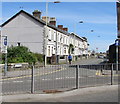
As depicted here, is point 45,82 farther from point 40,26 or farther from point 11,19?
point 11,19

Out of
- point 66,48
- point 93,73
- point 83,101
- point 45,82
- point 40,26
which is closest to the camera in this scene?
point 83,101

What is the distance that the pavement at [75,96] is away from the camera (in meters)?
7.99

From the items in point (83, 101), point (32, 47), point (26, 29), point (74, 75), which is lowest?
point (83, 101)

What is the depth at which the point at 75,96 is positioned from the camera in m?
8.65

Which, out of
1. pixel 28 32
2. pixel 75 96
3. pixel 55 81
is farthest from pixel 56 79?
pixel 28 32

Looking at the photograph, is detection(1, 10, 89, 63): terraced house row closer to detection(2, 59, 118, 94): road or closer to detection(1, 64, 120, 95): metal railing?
detection(1, 64, 120, 95): metal railing

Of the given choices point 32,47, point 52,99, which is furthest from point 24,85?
point 32,47

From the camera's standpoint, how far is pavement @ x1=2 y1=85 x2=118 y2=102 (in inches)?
315

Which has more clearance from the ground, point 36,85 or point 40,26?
point 40,26

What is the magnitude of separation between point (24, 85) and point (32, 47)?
3160 cm

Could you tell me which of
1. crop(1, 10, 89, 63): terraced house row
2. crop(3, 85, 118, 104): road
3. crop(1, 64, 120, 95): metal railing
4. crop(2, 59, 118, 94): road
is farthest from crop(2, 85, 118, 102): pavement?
crop(1, 10, 89, 63): terraced house row

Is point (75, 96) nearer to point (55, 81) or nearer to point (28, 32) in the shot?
point (55, 81)

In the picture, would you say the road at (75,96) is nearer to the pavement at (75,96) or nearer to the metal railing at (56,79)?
the pavement at (75,96)

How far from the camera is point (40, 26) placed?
136 ft
